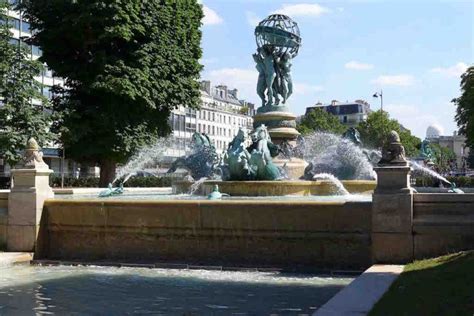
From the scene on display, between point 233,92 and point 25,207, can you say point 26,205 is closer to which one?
point 25,207

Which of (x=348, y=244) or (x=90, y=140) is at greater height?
(x=90, y=140)

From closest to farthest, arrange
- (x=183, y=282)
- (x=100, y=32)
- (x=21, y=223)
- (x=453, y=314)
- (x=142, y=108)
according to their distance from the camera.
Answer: (x=453, y=314), (x=183, y=282), (x=21, y=223), (x=100, y=32), (x=142, y=108)

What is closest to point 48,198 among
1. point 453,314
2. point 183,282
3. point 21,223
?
point 21,223

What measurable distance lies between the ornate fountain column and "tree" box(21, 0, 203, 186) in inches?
935

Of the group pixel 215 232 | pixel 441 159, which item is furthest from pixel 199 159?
pixel 441 159

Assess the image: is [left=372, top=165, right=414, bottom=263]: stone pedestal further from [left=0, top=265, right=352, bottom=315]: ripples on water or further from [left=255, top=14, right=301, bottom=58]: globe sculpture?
[left=255, top=14, right=301, bottom=58]: globe sculpture

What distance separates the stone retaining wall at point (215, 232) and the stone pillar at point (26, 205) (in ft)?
0.92

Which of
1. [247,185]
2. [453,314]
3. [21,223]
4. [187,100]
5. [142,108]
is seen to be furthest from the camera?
[187,100]

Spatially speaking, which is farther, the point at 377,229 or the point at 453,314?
the point at 377,229

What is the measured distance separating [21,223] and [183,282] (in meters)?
4.93

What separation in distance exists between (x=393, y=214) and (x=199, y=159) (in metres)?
16.9

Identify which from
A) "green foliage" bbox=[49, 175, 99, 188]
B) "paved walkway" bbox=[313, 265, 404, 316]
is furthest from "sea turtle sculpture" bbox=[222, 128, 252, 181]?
"green foliage" bbox=[49, 175, 99, 188]

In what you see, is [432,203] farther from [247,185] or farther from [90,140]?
[90,140]

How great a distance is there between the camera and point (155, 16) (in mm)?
36281
